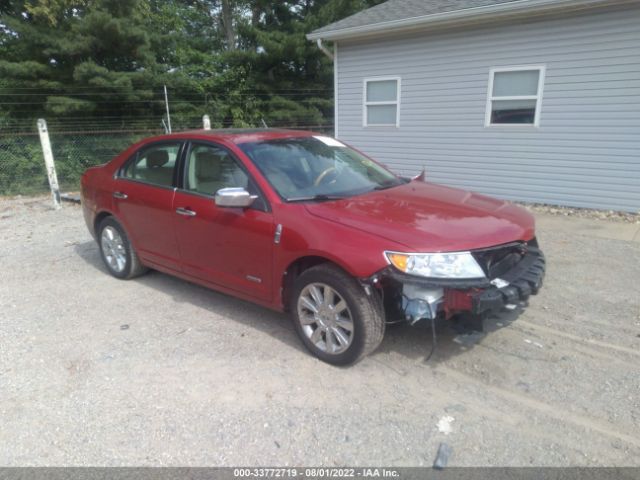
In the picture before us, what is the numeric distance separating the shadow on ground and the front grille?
32 centimetres

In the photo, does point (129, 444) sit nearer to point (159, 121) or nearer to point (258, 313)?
point (258, 313)

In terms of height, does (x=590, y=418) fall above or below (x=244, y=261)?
below

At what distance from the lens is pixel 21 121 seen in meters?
13.4

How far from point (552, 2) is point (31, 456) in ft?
28.8

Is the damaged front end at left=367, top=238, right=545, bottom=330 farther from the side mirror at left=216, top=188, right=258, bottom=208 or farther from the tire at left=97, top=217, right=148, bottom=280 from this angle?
the tire at left=97, top=217, right=148, bottom=280

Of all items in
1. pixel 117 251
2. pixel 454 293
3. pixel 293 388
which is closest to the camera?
pixel 454 293

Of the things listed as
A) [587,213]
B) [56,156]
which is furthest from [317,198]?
[56,156]

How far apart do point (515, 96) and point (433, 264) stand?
23.0 ft

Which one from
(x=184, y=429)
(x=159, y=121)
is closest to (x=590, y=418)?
(x=184, y=429)

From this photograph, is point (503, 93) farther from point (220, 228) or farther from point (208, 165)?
point (220, 228)

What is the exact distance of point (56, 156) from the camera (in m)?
12.1

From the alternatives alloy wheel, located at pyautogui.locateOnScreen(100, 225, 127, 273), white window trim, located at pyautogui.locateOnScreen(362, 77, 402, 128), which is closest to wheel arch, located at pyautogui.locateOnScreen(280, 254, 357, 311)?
alloy wheel, located at pyautogui.locateOnScreen(100, 225, 127, 273)

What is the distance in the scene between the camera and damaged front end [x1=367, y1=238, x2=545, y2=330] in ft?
9.16

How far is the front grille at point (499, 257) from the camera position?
2.96 m
